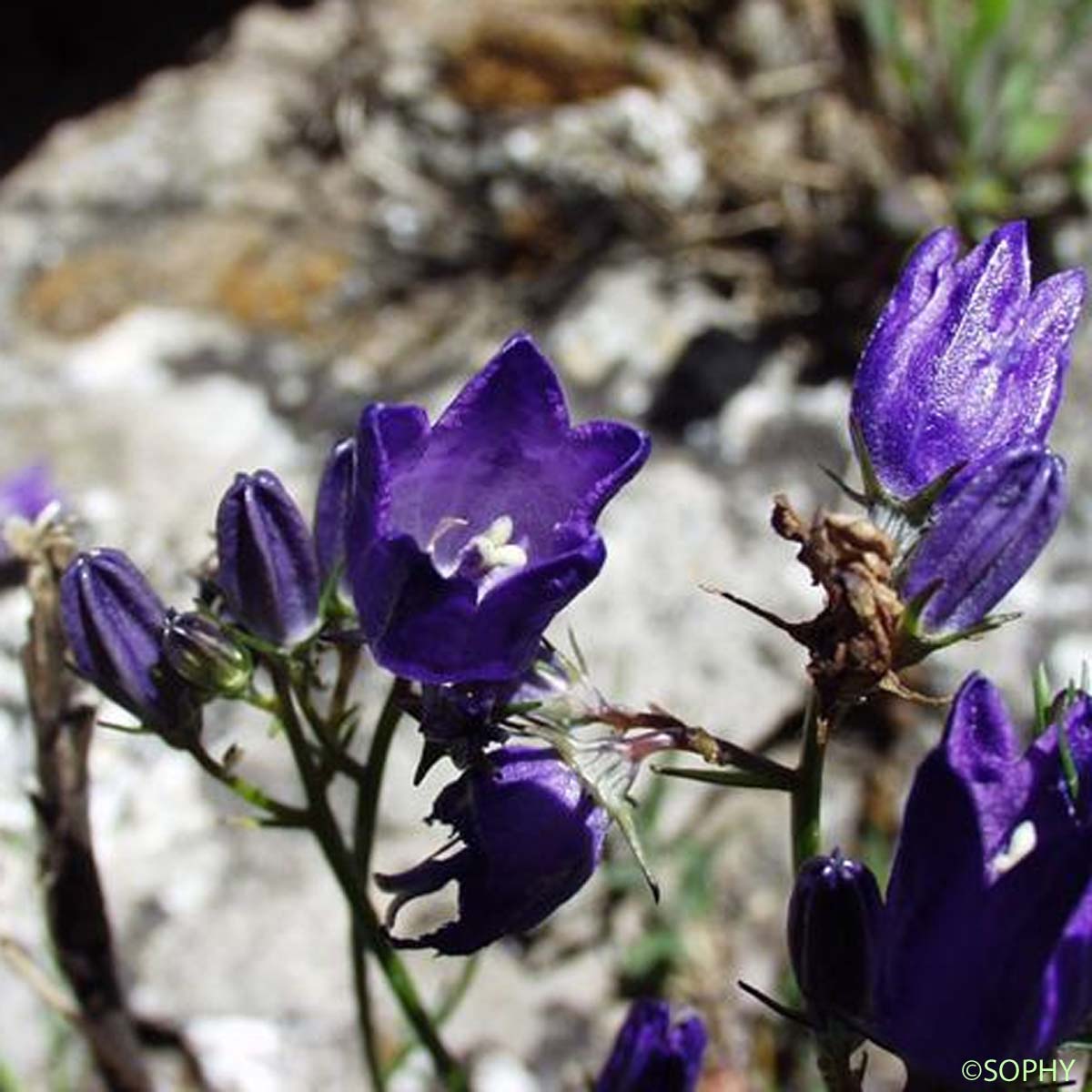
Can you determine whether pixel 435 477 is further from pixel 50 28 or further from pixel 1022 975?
pixel 50 28

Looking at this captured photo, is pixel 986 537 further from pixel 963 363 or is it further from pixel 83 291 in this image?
pixel 83 291

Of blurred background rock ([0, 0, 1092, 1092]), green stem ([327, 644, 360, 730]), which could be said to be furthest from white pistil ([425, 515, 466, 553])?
blurred background rock ([0, 0, 1092, 1092])

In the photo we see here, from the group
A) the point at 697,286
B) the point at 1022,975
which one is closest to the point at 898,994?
the point at 1022,975

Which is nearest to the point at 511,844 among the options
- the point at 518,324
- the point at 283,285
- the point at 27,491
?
the point at 27,491

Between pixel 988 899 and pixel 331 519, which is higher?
pixel 331 519

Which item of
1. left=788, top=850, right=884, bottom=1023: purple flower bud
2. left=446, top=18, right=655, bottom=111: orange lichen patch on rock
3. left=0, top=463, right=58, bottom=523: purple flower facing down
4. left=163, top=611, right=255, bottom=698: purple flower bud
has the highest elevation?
left=446, top=18, right=655, bottom=111: orange lichen patch on rock
